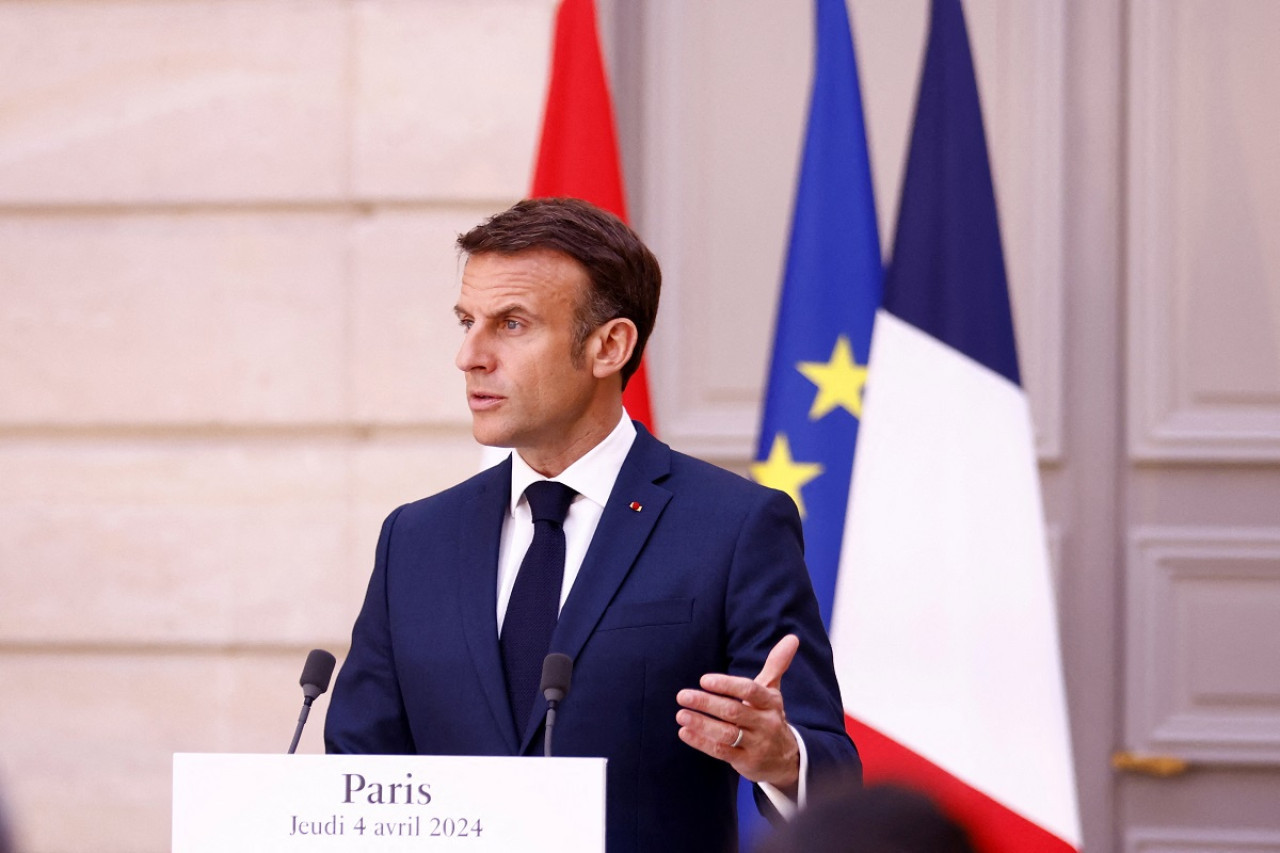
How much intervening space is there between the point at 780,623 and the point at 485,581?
0.47m

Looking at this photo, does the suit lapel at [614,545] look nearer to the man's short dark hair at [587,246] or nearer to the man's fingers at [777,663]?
the man's short dark hair at [587,246]

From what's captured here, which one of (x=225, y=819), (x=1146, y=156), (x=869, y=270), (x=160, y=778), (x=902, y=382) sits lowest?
(x=160, y=778)

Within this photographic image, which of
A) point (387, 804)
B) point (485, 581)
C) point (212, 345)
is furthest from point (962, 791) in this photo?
point (212, 345)

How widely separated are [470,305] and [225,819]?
90 cm

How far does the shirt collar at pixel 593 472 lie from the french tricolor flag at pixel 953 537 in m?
1.21

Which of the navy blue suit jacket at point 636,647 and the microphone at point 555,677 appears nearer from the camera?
the microphone at point 555,677

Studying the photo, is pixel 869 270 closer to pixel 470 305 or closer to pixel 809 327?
pixel 809 327

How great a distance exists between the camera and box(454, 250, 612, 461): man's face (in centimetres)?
235

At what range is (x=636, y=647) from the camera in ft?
7.43

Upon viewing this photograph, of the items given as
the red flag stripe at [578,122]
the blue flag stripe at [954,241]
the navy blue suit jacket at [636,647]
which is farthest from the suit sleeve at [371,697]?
the blue flag stripe at [954,241]

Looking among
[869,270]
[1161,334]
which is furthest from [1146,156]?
[869,270]

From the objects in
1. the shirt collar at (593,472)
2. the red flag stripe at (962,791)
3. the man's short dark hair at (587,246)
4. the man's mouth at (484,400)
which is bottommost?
the red flag stripe at (962,791)

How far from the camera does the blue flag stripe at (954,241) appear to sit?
3648mm

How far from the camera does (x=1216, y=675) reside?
425 cm
